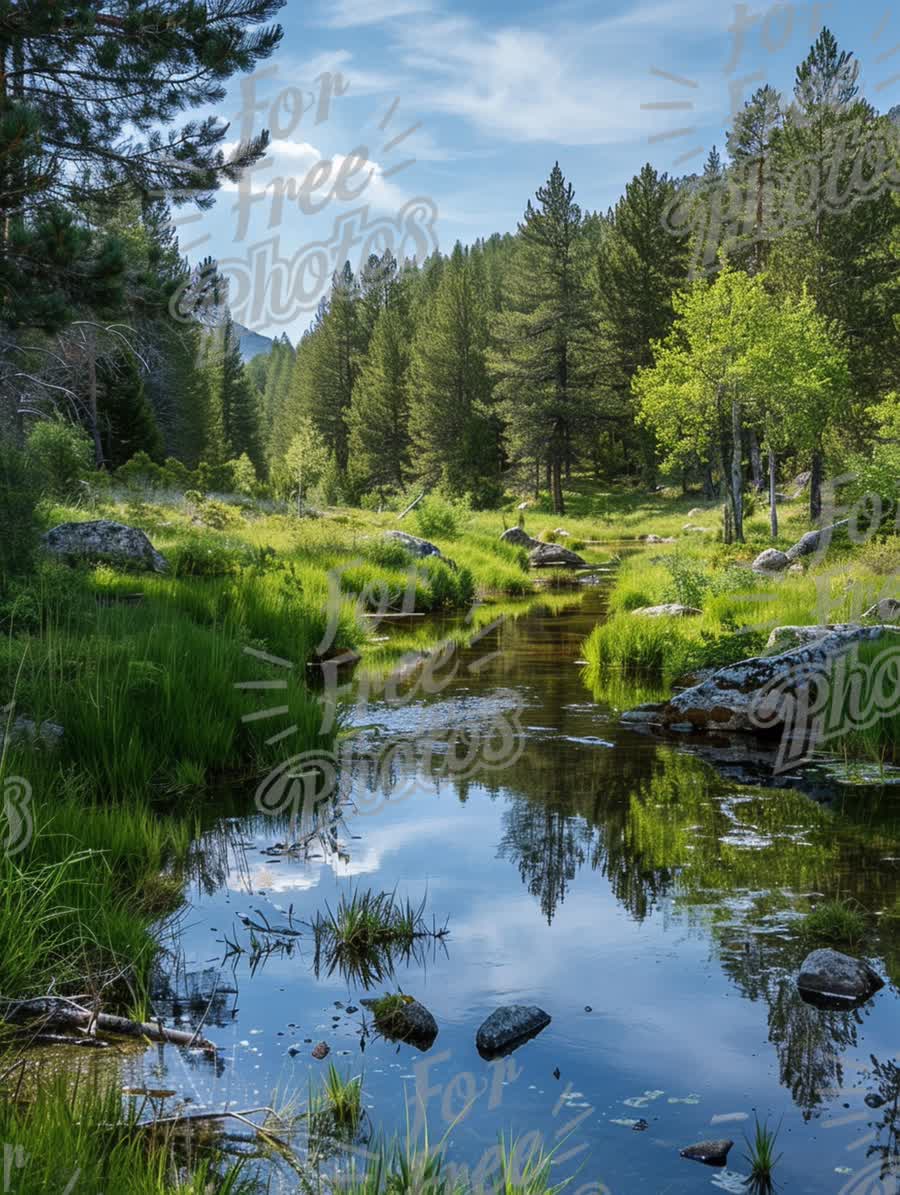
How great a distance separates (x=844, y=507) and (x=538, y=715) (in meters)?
26.0

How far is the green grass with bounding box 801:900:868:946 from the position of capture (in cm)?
524

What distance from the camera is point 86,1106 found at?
3.13m

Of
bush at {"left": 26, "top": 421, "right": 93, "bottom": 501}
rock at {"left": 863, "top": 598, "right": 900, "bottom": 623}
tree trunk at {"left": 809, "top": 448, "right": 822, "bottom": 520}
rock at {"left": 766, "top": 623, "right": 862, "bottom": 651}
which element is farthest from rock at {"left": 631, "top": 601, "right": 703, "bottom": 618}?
tree trunk at {"left": 809, "top": 448, "right": 822, "bottom": 520}

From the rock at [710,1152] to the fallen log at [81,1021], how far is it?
184cm

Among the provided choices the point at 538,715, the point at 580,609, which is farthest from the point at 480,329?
the point at 538,715

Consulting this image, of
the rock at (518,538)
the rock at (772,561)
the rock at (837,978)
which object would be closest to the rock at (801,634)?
the rock at (837,978)

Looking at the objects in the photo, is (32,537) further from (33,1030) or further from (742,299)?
(742,299)

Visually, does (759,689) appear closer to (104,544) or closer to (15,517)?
(15,517)

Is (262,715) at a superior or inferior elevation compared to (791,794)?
superior

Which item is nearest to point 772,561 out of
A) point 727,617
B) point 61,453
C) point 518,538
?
point 518,538

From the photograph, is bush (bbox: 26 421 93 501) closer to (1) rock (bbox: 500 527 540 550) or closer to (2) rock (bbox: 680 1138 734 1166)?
(1) rock (bbox: 500 527 540 550)

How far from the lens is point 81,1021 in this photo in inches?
160

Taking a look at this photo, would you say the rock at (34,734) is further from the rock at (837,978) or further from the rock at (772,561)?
the rock at (772,561)

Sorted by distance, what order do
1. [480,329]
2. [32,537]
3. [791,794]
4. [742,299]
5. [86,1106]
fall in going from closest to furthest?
[86,1106] < [791,794] < [32,537] < [742,299] < [480,329]
